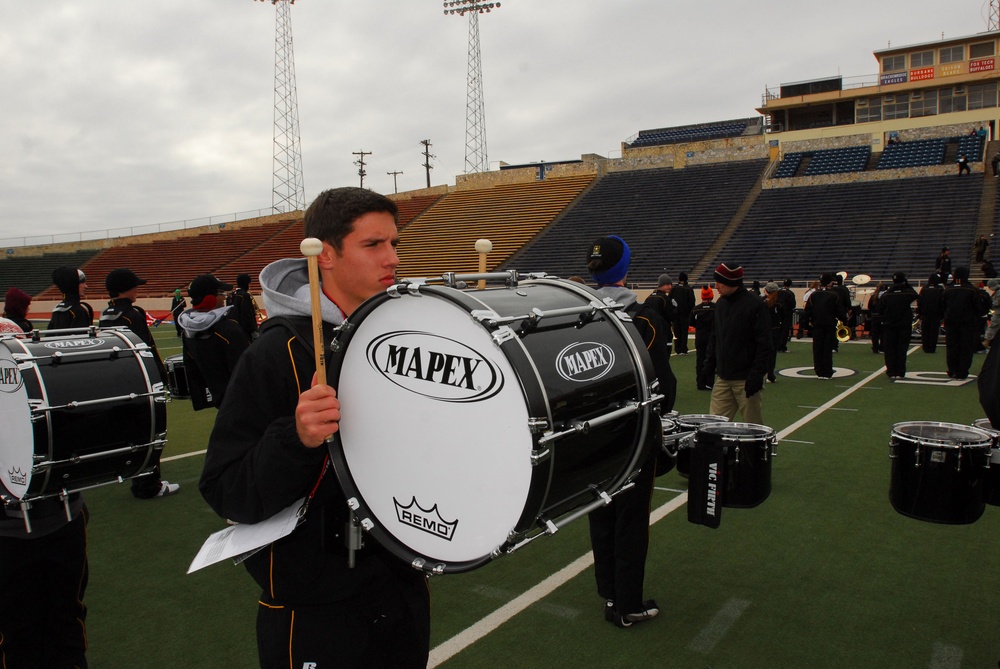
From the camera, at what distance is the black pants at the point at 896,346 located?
10.3m

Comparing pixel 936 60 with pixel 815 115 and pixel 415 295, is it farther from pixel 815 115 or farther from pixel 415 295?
pixel 415 295

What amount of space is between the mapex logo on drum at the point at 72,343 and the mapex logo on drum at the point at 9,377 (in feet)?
0.56

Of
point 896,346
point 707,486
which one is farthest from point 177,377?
point 896,346

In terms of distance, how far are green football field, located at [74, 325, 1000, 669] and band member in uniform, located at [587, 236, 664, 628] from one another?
122 mm

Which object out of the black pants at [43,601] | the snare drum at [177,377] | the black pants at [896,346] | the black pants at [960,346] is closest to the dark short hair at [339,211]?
the black pants at [43,601]

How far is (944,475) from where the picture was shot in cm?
280

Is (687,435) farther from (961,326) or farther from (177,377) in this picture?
(961,326)

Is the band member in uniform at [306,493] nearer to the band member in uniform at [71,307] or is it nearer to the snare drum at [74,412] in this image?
the snare drum at [74,412]

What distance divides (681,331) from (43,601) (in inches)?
497

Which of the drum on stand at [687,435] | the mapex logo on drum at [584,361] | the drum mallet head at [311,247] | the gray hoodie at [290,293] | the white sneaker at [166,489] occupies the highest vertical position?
the drum mallet head at [311,247]

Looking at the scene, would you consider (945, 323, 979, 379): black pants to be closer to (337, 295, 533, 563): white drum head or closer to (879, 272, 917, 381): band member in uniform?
(879, 272, 917, 381): band member in uniform

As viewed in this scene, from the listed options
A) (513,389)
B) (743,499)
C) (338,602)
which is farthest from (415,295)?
(743,499)

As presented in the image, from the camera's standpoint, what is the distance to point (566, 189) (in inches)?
1420

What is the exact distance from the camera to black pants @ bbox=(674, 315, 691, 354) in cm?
1351
